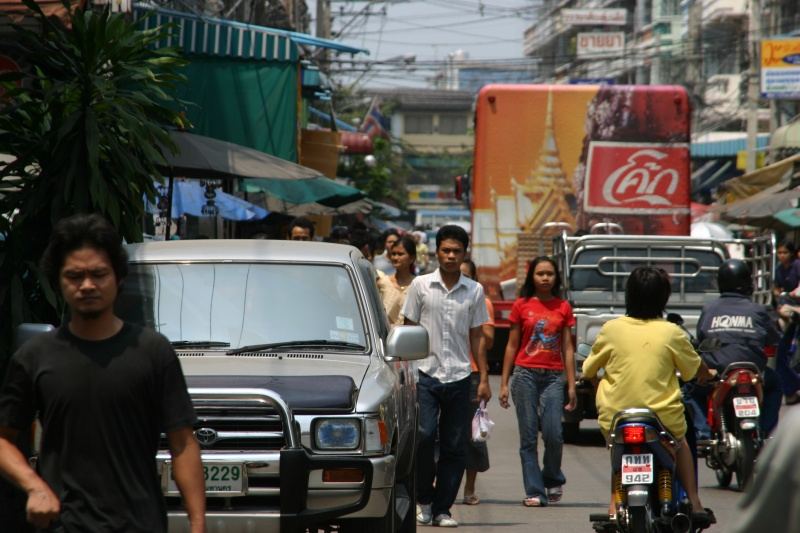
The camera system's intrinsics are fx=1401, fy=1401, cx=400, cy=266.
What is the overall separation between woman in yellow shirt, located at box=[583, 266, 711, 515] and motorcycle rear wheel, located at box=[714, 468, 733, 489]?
152 inches

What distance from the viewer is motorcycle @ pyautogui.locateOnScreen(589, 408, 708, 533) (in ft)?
24.0

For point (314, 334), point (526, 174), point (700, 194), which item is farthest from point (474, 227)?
point (700, 194)

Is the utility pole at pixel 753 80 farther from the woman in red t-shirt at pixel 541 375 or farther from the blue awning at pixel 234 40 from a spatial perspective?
the woman in red t-shirt at pixel 541 375

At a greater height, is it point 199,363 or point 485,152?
point 485,152

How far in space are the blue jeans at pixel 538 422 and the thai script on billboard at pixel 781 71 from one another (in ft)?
76.6

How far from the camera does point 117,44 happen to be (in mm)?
9641

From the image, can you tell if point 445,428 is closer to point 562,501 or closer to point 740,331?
point 562,501

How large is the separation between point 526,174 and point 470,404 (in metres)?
10.9

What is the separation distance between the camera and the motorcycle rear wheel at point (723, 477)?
11320mm

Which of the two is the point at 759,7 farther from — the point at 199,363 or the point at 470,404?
the point at 199,363

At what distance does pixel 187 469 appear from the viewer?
4488mm

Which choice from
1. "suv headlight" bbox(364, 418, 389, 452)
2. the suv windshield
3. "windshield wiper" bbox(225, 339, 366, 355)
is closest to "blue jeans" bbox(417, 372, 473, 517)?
the suv windshield

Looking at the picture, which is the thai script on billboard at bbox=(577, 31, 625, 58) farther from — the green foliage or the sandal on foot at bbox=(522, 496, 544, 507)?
the green foliage

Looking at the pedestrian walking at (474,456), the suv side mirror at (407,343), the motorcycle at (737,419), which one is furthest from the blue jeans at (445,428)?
the motorcycle at (737,419)
